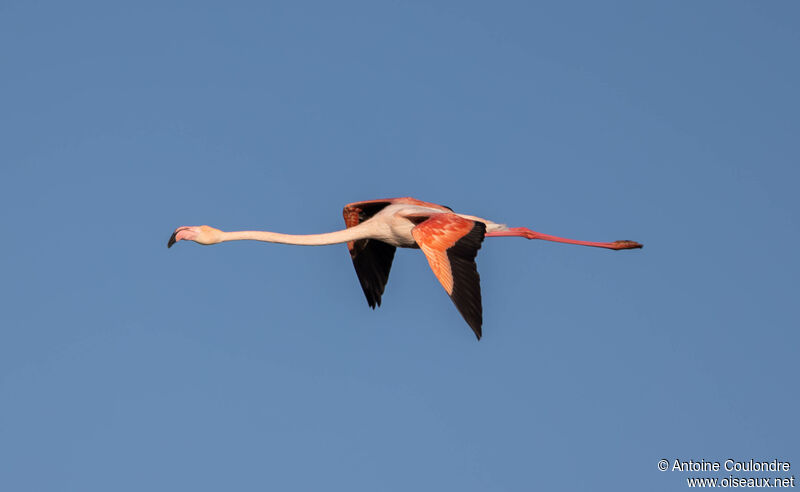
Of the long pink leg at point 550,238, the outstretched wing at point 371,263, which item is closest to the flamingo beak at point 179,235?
the outstretched wing at point 371,263

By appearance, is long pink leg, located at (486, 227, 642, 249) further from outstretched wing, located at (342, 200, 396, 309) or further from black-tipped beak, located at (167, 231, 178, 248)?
black-tipped beak, located at (167, 231, 178, 248)

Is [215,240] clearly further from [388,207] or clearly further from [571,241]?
[571,241]

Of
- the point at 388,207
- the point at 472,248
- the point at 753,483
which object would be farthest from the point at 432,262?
the point at 753,483

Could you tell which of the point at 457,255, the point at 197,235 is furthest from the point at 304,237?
the point at 457,255

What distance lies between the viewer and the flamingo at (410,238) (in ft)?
65.1

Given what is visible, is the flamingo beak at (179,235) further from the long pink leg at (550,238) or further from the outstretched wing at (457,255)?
the long pink leg at (550,238)

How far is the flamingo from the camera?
1983 centimetres

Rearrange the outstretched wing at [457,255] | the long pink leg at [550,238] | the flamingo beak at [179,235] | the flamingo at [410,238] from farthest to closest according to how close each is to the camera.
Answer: the long pink leg at [550,238]
the flamingo beak at [179,235]
the flamingo at [410,238]
the outstretched wing at [457,255]

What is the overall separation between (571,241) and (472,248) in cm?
438

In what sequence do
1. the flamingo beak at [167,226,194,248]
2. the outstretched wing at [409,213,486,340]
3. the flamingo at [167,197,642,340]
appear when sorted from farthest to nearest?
the flamingo beak at [167,226,194,248] < the flamingo at [167,197,642,340] < the outstretched wing at [409,213,486,340]

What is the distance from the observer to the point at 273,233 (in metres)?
22.5

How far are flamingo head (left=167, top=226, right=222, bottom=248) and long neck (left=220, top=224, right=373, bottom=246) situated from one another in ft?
0.58

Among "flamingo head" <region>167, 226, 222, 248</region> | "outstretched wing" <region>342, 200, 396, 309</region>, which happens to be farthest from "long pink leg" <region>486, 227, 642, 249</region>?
"flamingo head" <region>167, 226, 222, 248</region>

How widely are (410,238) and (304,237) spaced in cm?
192
